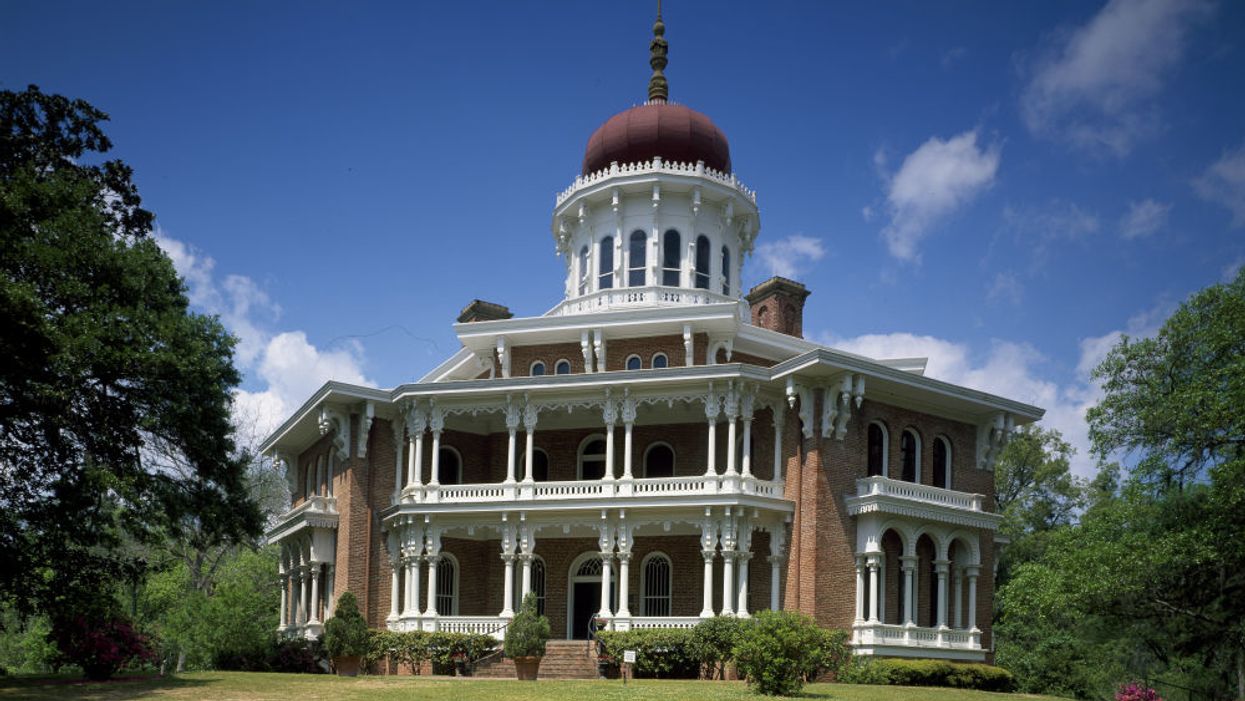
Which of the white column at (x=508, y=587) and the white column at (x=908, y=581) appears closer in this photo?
the white column at (x=908, y=581)

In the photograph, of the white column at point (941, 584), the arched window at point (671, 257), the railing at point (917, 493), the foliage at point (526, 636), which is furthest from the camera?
the arched window at point (671, 257)

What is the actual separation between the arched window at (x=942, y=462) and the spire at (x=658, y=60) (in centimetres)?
1705

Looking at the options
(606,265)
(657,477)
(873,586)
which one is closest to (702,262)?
(606,265)

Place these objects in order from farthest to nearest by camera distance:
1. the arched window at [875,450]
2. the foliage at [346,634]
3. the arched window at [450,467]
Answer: the arched window at [450,467] → the arched window at [875,450] → the foliage at [346,634]

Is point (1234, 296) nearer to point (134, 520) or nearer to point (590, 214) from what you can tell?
point (590, 214)

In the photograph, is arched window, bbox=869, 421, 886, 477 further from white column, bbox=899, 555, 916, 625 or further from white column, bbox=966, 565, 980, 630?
white column, bbox=966, 565, 980, 630

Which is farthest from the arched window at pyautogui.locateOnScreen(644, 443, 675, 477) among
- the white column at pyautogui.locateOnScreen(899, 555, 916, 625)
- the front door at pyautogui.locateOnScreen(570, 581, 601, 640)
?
the white column at pyautogui.locateOnScreen(899, 555, 916, 625)

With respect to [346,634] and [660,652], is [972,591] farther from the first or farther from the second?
[346,634]

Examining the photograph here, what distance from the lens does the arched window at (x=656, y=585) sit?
34.7m

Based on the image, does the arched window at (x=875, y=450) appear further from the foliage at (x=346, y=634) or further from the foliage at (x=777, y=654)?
the foliage at (x=346, y=634)

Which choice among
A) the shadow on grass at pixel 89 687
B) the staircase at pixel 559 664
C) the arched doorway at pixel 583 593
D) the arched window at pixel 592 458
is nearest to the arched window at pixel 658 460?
the arched window at pixel 592 458

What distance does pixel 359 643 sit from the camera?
104 ft

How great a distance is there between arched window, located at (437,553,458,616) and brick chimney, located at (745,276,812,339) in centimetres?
1365

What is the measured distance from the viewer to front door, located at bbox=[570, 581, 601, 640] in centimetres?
3522
